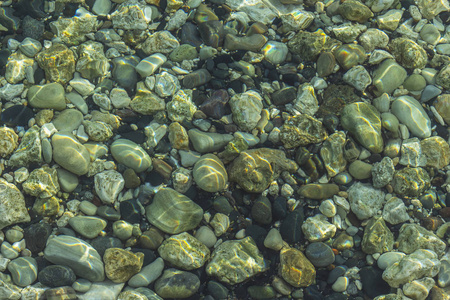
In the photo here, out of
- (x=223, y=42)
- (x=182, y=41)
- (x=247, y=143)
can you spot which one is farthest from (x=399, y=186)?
(x=182, y=41)

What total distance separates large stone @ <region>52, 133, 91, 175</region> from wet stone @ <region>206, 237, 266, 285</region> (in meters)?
1.61

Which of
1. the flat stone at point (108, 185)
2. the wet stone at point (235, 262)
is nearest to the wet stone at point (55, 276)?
the flat stone at point (108, 185)

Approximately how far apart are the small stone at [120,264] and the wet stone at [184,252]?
0.94ft

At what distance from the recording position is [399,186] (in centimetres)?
405

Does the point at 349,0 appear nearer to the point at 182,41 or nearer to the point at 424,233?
the point at 182,41

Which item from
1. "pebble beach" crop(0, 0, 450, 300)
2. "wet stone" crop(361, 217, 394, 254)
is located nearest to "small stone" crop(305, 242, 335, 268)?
"pebble beach" crop(0, 0, 450, 300)

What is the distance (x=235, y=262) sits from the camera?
12.0ft

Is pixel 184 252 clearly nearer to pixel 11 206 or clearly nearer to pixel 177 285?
pixel 177 285

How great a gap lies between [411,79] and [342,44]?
0.93m

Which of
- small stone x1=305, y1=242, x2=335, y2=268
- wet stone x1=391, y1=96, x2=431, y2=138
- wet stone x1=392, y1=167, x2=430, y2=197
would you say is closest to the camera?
small stone x1=305, y1=242, x2=335, y2=268

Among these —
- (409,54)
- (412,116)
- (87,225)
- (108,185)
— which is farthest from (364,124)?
(87,225)

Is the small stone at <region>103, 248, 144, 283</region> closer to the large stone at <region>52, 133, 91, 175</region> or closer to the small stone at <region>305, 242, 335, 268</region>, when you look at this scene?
the large stone at <region>52, 133, 91, 175</region>

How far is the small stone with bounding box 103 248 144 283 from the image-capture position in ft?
11.5

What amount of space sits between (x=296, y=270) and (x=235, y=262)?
0.57 meters
